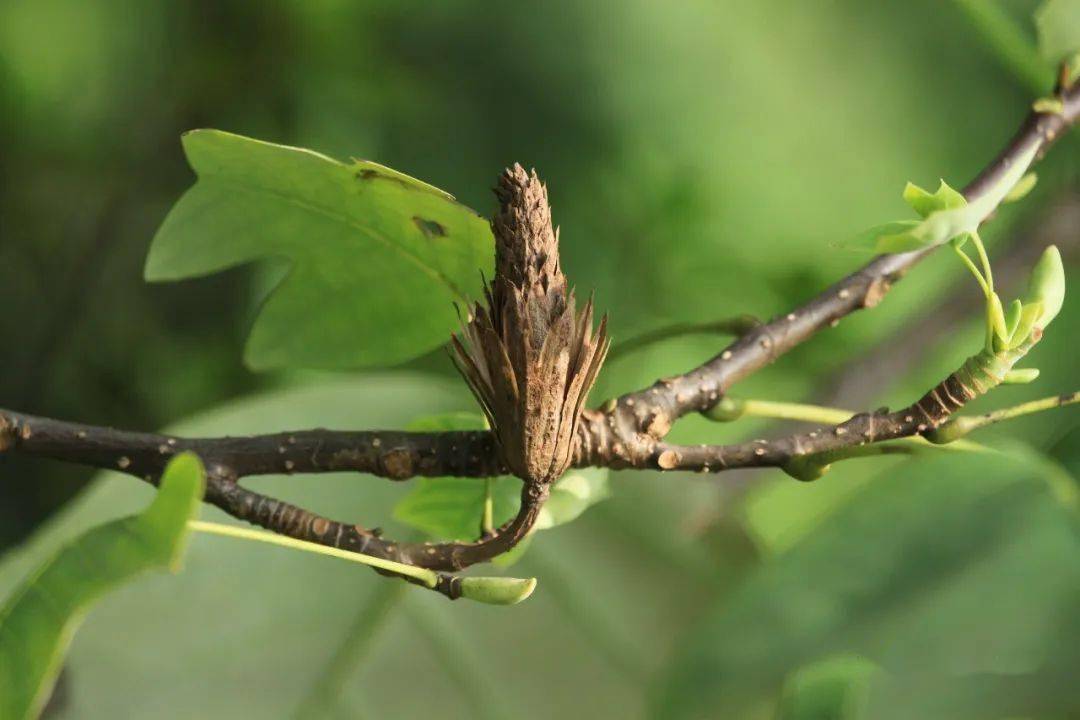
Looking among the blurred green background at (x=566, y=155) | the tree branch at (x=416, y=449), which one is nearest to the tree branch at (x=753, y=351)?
the tree branch at (x=416, y=449)

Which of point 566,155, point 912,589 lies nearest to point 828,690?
point 912,589

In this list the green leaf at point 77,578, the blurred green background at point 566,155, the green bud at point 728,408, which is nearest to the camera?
the green leaf at point 77,578

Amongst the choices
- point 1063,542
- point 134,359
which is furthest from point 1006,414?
point 134,359

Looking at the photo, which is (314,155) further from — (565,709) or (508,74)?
(508,74)

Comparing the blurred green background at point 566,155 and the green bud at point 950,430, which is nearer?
the green bud at point 950,430

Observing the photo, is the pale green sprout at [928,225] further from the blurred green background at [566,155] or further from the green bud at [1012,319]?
the blurred green background at [566,155]

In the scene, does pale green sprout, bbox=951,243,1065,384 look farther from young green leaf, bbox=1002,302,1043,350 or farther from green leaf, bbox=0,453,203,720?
green leaf, bbox=0,453,203,720
